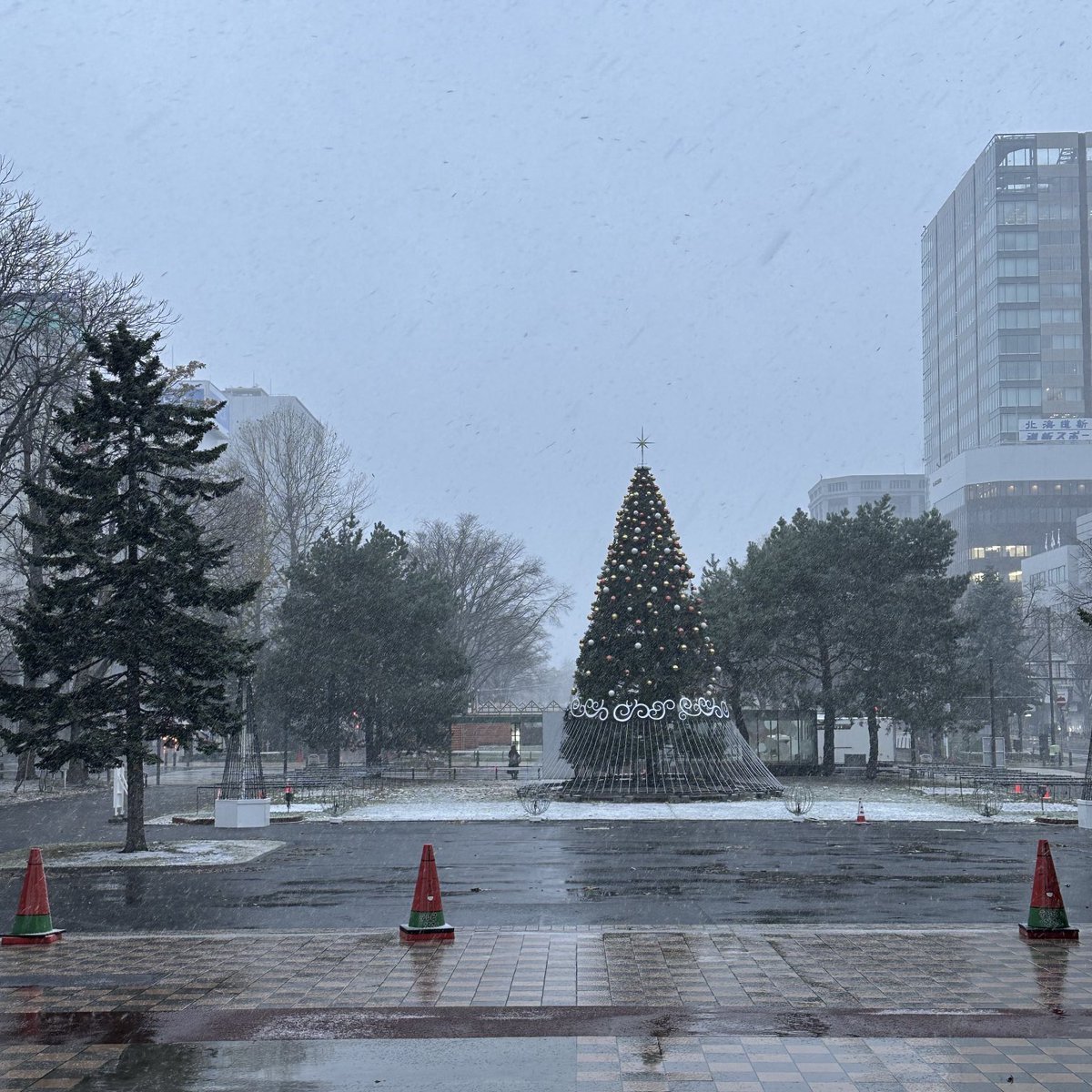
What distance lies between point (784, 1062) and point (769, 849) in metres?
15.0

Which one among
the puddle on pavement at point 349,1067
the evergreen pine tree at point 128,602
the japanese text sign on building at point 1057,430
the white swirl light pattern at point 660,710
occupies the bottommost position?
the puddle on pavement at point 349,1067

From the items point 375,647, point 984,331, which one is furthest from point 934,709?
point 984,331

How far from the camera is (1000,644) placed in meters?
76.5

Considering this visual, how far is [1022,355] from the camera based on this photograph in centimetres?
16088

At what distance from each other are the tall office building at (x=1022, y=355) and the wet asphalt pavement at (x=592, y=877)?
415 feet

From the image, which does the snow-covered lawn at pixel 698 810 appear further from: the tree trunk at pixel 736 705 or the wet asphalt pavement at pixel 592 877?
the tree trunk at pixel 736 705

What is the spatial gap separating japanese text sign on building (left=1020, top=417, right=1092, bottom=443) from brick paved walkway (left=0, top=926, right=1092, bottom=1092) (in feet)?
496

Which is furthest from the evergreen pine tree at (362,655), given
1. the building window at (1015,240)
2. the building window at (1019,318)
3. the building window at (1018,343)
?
the building window at (1015,240)

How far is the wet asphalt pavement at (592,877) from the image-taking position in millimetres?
15828

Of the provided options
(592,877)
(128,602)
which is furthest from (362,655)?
(592,877)

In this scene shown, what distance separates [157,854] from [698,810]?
14.6 metres

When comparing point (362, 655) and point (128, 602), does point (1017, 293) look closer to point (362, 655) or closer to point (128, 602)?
point (362, 655)

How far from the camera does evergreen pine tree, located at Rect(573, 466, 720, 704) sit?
124 feet

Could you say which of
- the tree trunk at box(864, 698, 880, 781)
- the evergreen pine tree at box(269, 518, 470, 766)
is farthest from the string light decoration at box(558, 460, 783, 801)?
the tree trunk at box(864, 698, 880, 781)
